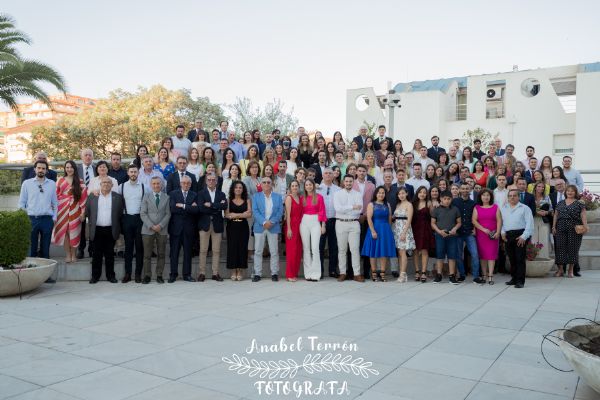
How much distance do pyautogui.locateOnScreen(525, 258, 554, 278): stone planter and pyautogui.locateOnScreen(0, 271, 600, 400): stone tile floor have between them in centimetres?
77

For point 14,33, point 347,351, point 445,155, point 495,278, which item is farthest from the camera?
point 14,33

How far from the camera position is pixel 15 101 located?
15.5 m

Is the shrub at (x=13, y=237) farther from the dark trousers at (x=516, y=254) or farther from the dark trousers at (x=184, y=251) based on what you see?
the dark trousers at (x=516, y=254)

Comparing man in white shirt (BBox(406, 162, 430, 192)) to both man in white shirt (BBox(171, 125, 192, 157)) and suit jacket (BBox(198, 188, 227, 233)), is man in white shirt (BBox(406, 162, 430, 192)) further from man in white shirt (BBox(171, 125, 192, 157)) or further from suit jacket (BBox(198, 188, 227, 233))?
man in white shirt (BBox(171, 125, 192, 157))

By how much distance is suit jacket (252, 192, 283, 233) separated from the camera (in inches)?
359

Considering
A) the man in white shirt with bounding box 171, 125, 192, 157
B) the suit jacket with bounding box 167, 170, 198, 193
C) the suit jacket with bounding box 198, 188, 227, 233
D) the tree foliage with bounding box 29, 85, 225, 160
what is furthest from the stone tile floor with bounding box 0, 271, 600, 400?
the tree foliage with bounding box 29, 85, 225, 160

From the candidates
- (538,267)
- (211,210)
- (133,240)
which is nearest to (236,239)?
(211,210)

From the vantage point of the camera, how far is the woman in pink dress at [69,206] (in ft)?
29.2

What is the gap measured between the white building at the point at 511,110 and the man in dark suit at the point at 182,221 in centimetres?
2721

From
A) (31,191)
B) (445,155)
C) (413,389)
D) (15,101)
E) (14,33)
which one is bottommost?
(413,389)

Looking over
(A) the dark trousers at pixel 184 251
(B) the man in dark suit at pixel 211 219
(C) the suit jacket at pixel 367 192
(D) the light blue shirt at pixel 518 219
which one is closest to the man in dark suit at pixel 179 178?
(B) the man in dark suit at pixel 211 219

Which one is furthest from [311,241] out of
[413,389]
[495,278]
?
[413,389]

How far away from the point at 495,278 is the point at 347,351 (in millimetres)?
5628

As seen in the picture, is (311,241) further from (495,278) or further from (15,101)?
(15,101)
